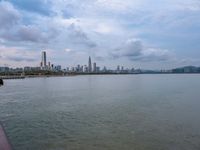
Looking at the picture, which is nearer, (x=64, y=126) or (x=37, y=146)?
(x=37, y=146)

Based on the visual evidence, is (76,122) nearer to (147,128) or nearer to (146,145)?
(147,128)

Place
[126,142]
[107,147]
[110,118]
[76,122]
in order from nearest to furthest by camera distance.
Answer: [107,147]
[126,142]
[76,122]
[110,118]

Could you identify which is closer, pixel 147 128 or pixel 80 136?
pixel 80 136

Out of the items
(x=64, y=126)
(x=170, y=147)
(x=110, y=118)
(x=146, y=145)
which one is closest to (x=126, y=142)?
(x=146, y=145)

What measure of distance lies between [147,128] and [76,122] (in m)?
6.03

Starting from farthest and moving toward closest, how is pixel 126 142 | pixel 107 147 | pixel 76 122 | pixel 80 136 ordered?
1. pixel 76 122
2. pixel 80 136
3. pixel 126 142
4. pixel 107 147

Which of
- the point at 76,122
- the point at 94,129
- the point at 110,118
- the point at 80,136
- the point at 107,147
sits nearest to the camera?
the point at 107,147

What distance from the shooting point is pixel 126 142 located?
1599cm

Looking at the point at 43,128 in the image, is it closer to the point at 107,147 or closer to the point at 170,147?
the point at 107,147

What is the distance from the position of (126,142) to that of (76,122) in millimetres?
7251

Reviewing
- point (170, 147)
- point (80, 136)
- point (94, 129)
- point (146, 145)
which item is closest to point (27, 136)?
point (80, 136)

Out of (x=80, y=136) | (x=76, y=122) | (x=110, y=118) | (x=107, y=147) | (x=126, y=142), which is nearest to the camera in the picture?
(x=107, y=147)

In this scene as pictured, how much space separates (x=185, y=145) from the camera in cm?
1541

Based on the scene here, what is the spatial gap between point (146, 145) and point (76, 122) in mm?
8371
